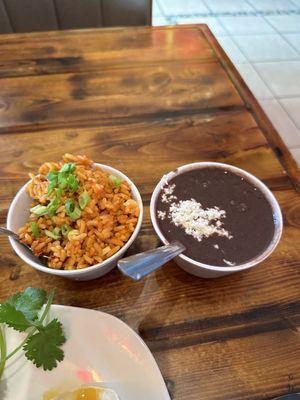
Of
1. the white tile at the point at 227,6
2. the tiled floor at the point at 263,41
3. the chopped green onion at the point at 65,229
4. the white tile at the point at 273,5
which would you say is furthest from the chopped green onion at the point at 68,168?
the white tile at the point at 273,5

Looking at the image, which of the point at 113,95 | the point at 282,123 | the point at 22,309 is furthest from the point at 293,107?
the point at 22,309

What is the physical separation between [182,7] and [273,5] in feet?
3.47

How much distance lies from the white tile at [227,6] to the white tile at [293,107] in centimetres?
165

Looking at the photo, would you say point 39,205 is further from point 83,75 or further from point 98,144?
point 83,75

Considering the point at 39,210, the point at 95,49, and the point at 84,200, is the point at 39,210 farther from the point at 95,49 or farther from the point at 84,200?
the point at 95,49

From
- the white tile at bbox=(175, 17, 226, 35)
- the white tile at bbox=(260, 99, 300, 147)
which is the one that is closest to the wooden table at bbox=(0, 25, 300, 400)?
the white tile at bbox=(260, 99, 300, 147)

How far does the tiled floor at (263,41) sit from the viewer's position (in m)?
2.68

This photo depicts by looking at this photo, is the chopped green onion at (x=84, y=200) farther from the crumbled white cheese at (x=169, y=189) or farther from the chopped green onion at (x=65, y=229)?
the crumbled white cheese at (x=169, y=189)

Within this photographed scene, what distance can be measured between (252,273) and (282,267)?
0.08m

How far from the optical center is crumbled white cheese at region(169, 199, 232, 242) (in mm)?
779

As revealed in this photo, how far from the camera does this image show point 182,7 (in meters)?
3.76

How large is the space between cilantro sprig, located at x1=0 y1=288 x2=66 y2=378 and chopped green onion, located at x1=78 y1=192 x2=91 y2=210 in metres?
0.22

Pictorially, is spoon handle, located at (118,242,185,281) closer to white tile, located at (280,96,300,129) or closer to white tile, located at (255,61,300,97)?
white tile, located at (280,96,300,129)

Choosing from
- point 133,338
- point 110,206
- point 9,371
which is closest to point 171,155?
point 110,206
